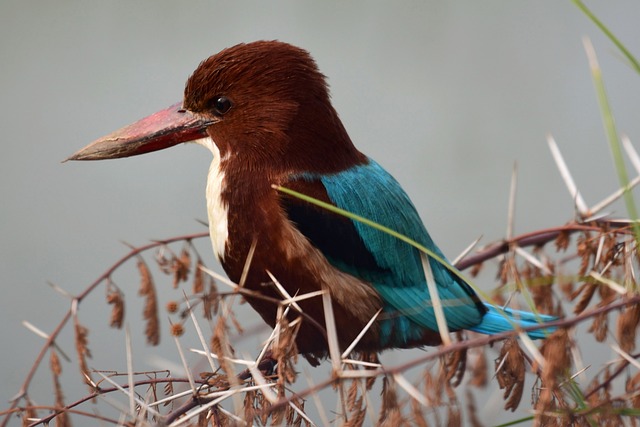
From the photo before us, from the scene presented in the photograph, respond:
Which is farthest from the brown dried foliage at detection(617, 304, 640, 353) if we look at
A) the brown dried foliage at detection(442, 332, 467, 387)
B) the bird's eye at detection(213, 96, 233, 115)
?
the bird's eye at detection(213, 96, 233, 115)

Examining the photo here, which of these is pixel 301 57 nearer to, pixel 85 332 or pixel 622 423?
pixel 85 332

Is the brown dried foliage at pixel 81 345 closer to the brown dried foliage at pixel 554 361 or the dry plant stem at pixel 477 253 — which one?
the dry plant stem at pixel 477 253

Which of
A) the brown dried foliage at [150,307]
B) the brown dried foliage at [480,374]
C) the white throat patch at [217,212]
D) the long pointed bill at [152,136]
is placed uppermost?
the long pointed bill at [152,136]

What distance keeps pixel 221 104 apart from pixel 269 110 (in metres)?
0.09

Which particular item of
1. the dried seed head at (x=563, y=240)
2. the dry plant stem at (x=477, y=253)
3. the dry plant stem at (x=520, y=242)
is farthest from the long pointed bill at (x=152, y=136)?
the dried seed head at (x=563, y=240)

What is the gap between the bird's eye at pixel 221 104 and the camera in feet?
4.56

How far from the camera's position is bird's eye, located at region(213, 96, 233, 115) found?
1.39 meters

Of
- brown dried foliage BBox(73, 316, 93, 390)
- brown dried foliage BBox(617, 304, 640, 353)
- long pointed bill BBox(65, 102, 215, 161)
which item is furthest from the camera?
long pointed bill BBox(65, 102, 215, 161)

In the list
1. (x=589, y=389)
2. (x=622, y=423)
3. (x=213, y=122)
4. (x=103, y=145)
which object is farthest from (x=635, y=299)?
(x=103, y=145)

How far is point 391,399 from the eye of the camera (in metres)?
0.85

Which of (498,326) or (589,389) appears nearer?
(589,389)

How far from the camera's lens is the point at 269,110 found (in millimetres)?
1360

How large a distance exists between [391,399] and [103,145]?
77 centimetres

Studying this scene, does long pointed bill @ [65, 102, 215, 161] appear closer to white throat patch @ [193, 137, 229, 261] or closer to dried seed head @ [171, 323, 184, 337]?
white throat patch @ [193, 137, 229, 261]
